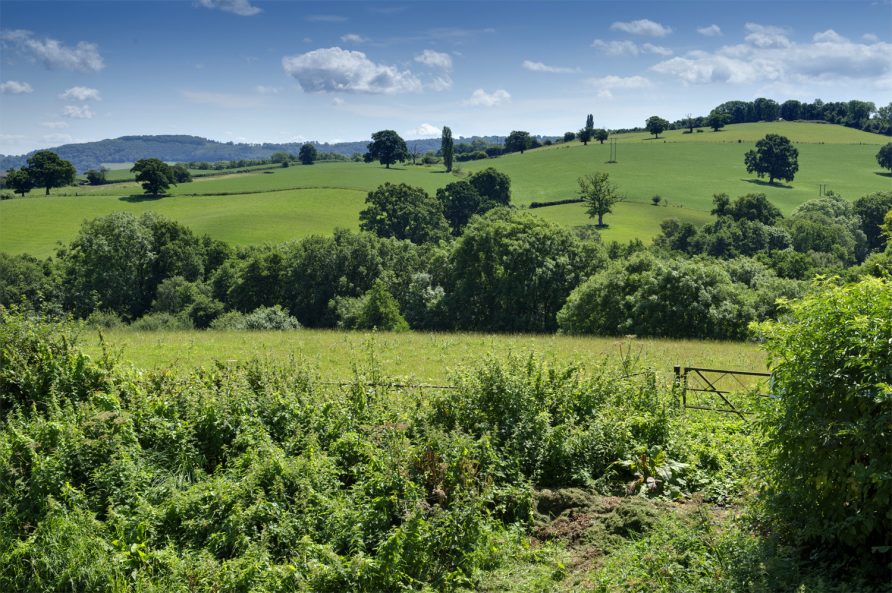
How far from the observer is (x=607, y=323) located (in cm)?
4150

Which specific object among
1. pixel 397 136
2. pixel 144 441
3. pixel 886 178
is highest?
pixel 397 136

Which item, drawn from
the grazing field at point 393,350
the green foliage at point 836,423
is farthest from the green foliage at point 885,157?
the green foliage at point 836,423

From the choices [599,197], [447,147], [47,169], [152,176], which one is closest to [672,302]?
[599,197]

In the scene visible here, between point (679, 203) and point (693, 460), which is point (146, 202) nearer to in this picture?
point (679, 203)

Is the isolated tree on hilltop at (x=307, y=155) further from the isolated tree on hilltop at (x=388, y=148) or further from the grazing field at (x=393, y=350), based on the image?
the grazing field at (x=393, y=350)

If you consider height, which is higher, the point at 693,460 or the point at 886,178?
the point at 886,178

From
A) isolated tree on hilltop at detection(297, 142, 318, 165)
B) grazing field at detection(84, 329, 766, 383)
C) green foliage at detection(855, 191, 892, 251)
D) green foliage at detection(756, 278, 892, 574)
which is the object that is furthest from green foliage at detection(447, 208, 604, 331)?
isolated tree on hilltop at detection(297, 142, 318, 165)

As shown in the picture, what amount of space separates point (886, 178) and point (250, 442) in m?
136

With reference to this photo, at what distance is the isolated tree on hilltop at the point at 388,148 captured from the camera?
150750mm

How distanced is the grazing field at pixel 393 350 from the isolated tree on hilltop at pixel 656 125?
5854 inches

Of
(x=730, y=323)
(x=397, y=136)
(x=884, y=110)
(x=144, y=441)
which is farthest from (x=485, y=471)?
(x=884, y=110)

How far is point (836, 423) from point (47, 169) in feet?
381

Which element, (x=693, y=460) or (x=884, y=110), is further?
(x=884, y=110)

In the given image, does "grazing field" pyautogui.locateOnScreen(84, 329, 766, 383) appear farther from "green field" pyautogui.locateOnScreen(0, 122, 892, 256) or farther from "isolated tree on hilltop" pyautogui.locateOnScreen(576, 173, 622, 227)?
"isolated tree on hilltop" pyautogui.locateOnScreen(576, 173, 622, 227)
